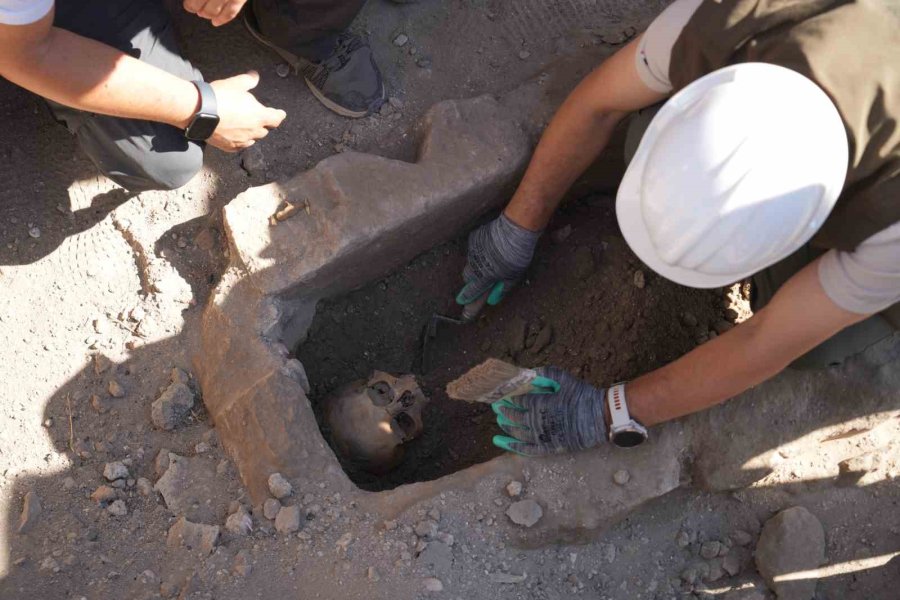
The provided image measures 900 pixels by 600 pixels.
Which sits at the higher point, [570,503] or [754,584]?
[570,503]

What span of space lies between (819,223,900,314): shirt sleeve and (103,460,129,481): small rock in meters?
1.87

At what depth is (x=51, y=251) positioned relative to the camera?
252 centimetres

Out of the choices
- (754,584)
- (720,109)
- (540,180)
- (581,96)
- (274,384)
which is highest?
(720,109)

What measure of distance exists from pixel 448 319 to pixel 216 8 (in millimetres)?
1277

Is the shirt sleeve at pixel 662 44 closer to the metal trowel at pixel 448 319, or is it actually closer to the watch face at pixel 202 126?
the metal trowel at pixel 448 319

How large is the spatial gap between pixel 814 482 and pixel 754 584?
35 cm

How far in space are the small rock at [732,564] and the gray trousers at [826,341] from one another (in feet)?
1.86

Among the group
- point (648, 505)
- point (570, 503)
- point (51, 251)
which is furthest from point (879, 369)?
point (51, 251)

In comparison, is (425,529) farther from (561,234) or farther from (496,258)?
(561,234)

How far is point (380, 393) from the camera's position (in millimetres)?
2500

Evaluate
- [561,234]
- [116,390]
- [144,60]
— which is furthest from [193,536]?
[561,234]

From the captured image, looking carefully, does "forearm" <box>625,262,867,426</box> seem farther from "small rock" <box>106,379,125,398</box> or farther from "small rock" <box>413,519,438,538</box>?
"small rock" <box>106,379,125,398</box>

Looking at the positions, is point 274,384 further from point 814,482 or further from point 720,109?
point 814,482

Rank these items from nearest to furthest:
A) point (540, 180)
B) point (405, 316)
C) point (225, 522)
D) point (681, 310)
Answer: point (225, 522) → point (540, 180) → point (681, 310) → point (405, 316)
